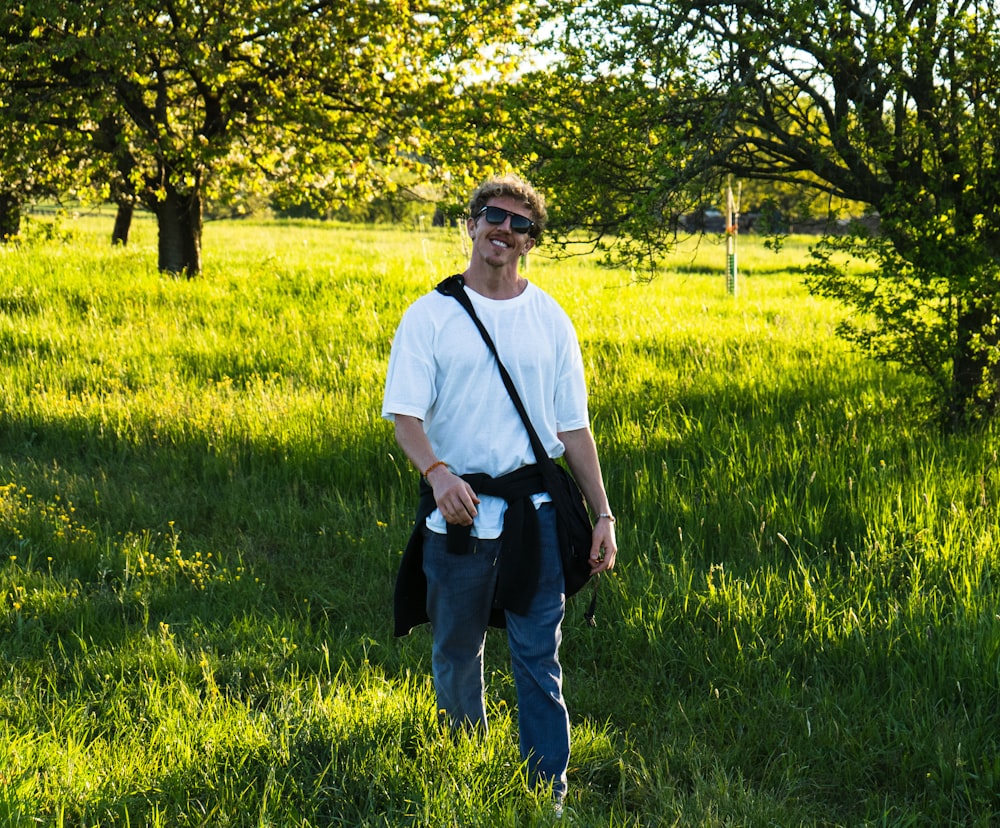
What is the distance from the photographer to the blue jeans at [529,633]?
3.29 meters

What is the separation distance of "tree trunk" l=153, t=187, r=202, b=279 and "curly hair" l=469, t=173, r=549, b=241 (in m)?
12.3

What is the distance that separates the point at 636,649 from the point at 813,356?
604cm

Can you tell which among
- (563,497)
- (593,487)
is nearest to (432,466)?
(563,497)

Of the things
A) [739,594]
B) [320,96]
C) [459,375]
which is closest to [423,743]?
[459,375]

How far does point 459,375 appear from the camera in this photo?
10.6ft

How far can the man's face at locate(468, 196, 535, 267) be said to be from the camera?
3.25 metres

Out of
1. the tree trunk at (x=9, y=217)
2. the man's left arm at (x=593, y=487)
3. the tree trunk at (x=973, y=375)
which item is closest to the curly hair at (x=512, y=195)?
the man's left arm at (x=593, y=487)

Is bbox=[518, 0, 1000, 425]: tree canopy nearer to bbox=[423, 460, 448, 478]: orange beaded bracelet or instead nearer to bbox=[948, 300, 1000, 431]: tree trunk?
bbox=[948, 300, 1000, 431]: tree trunk

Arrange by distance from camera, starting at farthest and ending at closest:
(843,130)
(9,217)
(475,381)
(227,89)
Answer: (9,217)
(227,89)
(843,130)
(475,381)

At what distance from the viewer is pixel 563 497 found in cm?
334

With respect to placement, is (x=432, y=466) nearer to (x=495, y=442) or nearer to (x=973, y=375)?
(x=495, y=442)

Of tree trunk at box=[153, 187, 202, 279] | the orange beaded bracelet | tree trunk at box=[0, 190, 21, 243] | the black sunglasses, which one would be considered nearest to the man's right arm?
the orange beaded bracelet

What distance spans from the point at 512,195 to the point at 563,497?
3.30 ft

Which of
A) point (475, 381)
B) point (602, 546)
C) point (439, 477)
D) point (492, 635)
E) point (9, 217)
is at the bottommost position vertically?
point (492, 635)
